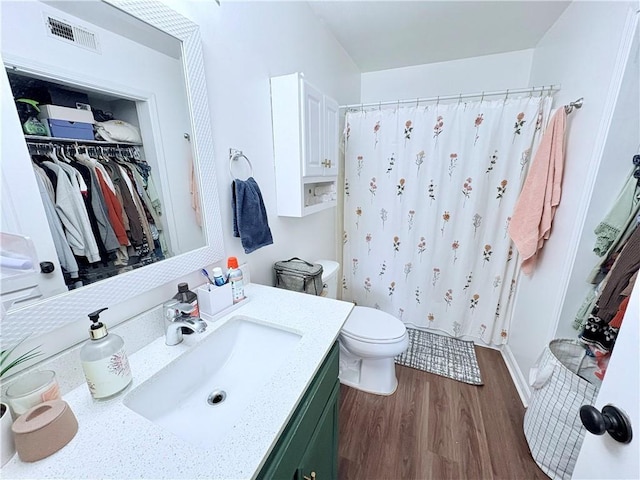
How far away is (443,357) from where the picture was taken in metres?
2.00

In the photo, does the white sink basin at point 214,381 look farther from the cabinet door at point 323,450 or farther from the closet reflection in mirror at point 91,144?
the closet reflection in mirror at point 91,144

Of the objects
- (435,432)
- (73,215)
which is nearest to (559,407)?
(435,432)

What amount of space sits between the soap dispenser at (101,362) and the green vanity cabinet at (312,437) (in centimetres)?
40

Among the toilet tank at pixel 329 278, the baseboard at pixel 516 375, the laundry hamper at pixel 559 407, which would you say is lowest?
the baseboard at pixel 516 375

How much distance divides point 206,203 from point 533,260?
1.99m

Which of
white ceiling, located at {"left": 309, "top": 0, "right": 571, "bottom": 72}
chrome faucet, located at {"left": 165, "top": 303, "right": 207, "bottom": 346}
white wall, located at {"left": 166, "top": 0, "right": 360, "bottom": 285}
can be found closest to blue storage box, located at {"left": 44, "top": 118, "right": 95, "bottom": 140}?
white wall, located at {"left": 166, "top": 0, "right": 360, "bottom": 285}

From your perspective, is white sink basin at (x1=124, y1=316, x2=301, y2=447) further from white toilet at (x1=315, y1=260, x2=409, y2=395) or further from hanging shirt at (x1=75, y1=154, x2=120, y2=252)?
white toilet at (x1=315, y1=260, x2=409, y2=395)

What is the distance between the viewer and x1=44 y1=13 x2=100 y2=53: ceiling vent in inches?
23.6

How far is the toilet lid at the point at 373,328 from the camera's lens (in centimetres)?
153

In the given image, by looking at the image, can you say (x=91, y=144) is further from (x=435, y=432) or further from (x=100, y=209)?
(x=435, y=432)

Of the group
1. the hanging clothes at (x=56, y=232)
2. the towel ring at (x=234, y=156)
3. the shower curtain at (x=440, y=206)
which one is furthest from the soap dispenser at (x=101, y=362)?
the shower curtain at (x=440, y=206)

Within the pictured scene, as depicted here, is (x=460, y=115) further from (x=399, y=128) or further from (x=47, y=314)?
(x=47, y=314)

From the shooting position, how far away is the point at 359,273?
2432 mm

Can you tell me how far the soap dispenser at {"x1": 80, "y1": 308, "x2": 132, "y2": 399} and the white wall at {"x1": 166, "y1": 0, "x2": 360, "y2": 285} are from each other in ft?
1.93
